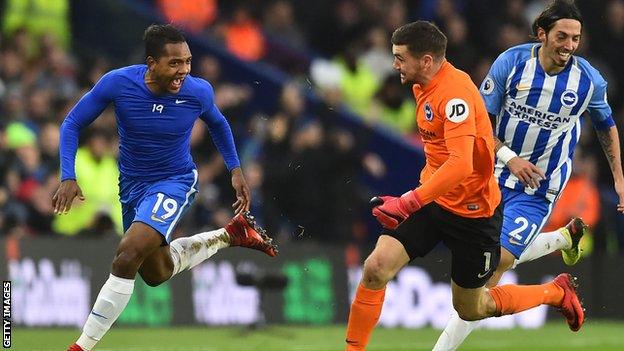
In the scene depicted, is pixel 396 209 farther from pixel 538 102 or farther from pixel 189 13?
pixel 189 13

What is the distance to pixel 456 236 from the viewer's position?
9.80 meters

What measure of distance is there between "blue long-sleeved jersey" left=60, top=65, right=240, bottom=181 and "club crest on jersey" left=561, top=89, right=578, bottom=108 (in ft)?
8.29

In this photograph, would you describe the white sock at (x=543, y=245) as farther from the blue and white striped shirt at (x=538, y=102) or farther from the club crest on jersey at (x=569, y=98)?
the club crest on jersey at (x=569, y=98)

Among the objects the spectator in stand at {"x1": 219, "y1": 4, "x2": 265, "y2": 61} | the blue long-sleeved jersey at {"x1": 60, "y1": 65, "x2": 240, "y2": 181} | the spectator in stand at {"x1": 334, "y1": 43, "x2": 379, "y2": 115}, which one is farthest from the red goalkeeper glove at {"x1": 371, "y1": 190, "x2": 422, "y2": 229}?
the spectator in stand at {"x1": 219, "y1": 4, "x2": 265, "y2": 61}

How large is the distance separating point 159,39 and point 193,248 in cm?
172

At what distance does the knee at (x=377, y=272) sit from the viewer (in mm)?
9547

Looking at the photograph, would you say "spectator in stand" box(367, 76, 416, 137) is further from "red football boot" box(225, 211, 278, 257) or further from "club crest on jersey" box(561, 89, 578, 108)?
"club crest on jersey" box(561, 89, 578, 108)

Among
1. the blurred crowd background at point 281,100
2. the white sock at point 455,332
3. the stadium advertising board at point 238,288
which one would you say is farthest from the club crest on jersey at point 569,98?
the blurred crowd background at point 281,100

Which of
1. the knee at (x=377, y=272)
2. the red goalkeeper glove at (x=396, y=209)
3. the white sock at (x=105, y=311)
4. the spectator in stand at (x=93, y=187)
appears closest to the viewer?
the red goalkeeper glove at (x=396, y=209)

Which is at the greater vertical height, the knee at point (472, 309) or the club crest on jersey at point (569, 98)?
the club crest on jersey at point (569, 98)

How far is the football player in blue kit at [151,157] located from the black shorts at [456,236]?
5.44ft

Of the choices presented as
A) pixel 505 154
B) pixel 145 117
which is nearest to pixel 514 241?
pixel 505 154

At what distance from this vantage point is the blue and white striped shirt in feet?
35.1

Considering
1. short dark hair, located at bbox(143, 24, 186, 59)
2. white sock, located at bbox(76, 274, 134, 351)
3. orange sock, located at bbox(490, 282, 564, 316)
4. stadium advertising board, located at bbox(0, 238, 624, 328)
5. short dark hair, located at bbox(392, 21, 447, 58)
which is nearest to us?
short dark hair, located at bbox(392, 21, 447, 58)
